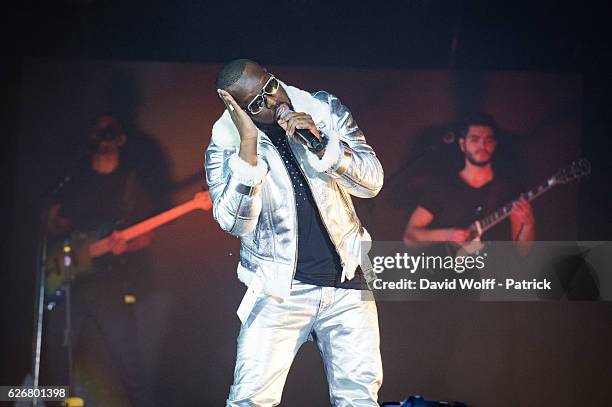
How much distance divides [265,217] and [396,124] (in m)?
1.31

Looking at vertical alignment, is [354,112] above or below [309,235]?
above

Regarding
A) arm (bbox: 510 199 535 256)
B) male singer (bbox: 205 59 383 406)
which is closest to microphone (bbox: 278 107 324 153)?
male singer (bbox: 205 59 383 406)

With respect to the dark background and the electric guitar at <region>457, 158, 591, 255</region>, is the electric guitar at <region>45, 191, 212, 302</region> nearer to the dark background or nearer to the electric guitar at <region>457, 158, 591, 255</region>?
the dark background

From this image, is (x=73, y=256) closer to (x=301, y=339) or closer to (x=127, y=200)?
(x=127, y=200)

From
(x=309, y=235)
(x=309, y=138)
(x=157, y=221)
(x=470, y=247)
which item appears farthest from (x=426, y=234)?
(x=309, y=138)

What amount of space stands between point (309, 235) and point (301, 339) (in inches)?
16.0

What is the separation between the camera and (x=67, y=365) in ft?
12.1

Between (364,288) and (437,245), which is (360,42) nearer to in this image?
(437,245)

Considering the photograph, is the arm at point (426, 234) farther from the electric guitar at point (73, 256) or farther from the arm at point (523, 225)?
the electric guitar at point (73, 256)

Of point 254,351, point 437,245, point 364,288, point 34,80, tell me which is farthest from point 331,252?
point 34,80

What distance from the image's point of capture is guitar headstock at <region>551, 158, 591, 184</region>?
12.5ft

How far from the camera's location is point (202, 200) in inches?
147

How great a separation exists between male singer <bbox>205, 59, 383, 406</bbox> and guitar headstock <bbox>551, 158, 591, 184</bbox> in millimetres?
1498

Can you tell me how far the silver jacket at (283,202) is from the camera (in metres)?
2.63
